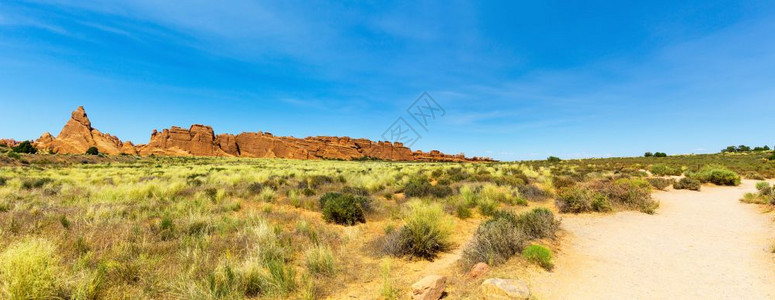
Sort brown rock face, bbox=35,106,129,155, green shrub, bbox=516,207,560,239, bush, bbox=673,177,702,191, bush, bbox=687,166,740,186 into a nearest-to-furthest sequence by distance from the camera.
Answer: green shrub, bbox=516,207,560,239 → bush, bbox=673,177,702,191 → bush, bbox=687,166,740,186 → brown rock face, bbox=35,106,129,155

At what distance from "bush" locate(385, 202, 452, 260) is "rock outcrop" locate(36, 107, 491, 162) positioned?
354 feet

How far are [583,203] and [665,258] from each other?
4.28 metres

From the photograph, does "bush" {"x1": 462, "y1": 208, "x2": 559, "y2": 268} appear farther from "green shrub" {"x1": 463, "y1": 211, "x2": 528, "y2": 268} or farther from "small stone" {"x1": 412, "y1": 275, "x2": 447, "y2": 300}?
"small stone" {"x1": 412, "y1": 275, "x2": 447, "y2": 300}

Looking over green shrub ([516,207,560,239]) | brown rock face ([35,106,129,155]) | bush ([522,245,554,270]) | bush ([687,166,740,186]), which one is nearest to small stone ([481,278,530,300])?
bush ([522,245,554,270])

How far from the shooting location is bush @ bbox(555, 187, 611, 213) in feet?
30.7

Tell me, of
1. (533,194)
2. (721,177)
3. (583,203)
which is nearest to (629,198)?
(583,203)

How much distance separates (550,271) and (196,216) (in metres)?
7.46

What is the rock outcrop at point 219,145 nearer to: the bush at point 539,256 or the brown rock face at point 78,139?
the brown rock face at point 78,139

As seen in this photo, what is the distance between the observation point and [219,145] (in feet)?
349

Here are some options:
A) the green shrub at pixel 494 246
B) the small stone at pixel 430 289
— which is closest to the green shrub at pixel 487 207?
the green shrub at pixel 494 246

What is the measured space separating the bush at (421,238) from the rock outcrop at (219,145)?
108 m

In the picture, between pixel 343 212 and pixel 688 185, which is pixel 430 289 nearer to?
pixel 343 212

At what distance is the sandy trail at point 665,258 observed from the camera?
13.2ft

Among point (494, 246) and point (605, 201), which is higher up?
point (605, 201)
